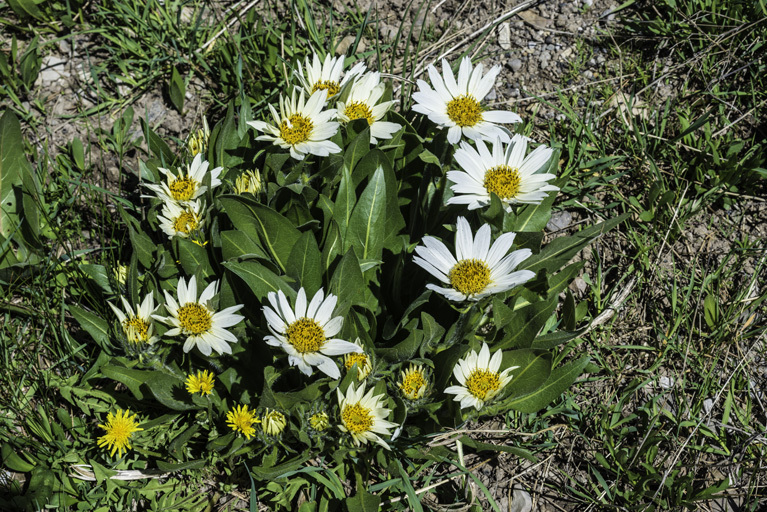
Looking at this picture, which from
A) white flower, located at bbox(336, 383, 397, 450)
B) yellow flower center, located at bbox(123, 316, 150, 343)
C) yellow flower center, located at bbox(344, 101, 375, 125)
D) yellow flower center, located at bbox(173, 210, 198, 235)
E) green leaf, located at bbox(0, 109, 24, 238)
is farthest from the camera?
green leaf, located at bbox(0, 109, 24, 238)

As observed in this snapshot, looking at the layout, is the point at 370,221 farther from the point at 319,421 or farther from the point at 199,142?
the point at 199,142

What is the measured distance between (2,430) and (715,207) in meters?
3.50

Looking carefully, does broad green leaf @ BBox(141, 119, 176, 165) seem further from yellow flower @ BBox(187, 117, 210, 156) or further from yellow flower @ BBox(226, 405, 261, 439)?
yellow flower @ BBox(226, 405, 261, 439)

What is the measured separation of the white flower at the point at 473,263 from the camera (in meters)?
2.22

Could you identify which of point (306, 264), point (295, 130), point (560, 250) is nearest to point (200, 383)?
point (306, 264)

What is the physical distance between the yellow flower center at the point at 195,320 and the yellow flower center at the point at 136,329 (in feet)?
0.58

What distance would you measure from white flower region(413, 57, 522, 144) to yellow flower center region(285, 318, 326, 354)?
33.6 inches

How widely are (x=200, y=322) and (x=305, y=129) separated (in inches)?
32.3

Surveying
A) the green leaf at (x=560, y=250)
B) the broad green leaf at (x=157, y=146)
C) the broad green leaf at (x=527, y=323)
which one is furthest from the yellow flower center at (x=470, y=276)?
the broad green leaf at (x=157, y=146)

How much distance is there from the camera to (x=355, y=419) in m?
2.23

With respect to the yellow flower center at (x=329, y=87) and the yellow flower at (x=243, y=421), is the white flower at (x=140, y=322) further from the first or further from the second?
the yellow flower center at (x=329, y=87)

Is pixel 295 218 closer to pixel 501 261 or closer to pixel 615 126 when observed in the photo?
pixel 501 261

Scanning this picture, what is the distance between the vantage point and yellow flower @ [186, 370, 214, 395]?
7.55ft

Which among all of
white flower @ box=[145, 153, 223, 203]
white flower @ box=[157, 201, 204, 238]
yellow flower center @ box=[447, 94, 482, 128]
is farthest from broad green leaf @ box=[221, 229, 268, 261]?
yellow flower center @ box=[447, 94, 482, 128]
